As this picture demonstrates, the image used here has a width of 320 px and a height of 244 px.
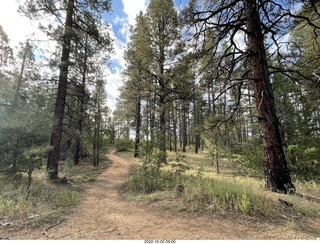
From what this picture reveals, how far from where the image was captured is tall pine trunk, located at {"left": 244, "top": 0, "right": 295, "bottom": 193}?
3.55 metres

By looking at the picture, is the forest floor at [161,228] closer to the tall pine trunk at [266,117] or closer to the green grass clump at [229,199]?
the green grass clump at [229,199]

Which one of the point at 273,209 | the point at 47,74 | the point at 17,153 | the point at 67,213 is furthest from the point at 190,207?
the point at 47,74

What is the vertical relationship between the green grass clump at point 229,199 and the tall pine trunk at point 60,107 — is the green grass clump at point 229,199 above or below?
below

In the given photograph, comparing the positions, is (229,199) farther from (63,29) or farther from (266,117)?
(63,29)

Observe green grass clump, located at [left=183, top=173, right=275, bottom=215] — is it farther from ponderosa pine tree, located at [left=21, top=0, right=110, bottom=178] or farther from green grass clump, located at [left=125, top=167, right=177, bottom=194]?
ponderosa pine tree, located at [left=21, top=0, right=110, bottom=178]

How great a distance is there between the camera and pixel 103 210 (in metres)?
3.84

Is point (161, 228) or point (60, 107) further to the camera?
point (60, 107)

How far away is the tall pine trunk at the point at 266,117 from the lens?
3.55 metres

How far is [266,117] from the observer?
3.73 metres

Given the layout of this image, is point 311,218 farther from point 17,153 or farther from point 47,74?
point 47,74

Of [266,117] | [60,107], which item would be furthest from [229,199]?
[60,107]

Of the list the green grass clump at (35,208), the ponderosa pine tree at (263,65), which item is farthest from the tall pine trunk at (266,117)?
the green grass clump at (35,208)

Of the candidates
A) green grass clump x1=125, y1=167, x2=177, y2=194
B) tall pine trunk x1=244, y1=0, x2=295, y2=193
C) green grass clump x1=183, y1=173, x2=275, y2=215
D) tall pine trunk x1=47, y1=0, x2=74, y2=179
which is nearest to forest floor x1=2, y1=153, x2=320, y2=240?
green grass clump x1=183, y1=173, x2=275, y2=215

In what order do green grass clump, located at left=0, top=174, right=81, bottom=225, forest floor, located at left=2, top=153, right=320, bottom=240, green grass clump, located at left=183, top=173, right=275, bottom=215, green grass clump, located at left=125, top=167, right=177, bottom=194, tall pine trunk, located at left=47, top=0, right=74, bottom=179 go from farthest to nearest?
1. tall pine trunk, located at left=47, top=0, right=74, bottom=179
2. green grass clump, located at left=125, top=167, right=177, bottom=194
3. green grass clump, located at left=0, top=174, right=81, bottom=225
4. green grass clump, located at left=183, top=173, right=275, bottom=215
5. forest floor, located at left=2, top=153, right=320, bottom=240
